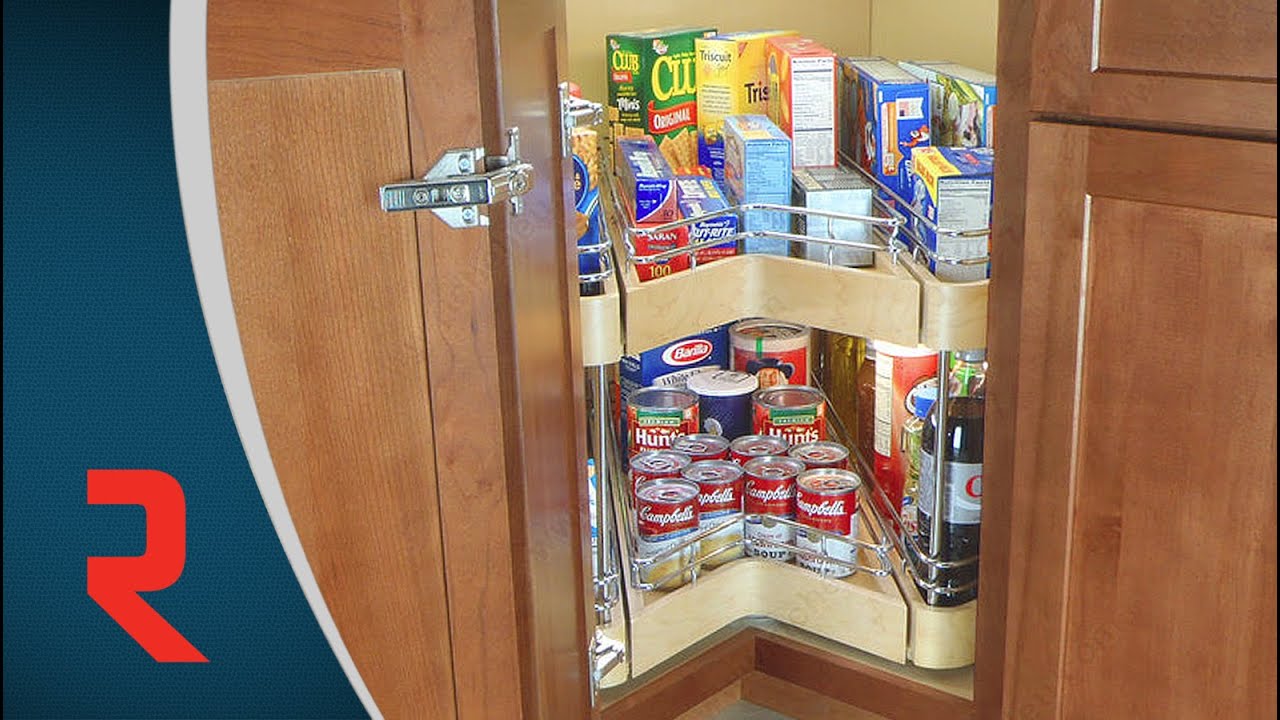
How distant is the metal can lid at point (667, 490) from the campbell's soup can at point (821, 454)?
17 centimetres

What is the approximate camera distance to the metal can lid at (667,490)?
180 centimetres

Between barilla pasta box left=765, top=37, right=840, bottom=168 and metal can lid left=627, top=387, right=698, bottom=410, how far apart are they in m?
0.36

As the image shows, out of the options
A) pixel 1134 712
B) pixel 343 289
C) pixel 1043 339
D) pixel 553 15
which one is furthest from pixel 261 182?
pixel 1134 712

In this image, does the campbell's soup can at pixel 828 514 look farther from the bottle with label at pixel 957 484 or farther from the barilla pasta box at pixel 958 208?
the barilla pasta box at pixel 958 208

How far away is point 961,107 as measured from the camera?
1822 mm

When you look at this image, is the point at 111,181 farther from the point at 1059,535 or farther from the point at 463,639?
the point at 1059,535

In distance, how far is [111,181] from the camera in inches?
23.8

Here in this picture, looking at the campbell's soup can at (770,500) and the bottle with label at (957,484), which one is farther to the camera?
the campbell's soup can at (770,500)

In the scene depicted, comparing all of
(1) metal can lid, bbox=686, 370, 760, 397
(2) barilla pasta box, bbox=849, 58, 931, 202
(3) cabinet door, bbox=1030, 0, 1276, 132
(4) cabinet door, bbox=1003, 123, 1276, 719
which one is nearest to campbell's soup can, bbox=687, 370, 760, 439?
(1) metal can lid, bbox=686, 370, 760, 397

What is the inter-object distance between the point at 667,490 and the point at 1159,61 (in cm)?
83

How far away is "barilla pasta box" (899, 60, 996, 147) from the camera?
1799 millimetres

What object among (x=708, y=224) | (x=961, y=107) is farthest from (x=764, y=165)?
(x=961, y=107)

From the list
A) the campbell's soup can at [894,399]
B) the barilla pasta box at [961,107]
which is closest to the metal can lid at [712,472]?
the campbell's soup can at [894,399]

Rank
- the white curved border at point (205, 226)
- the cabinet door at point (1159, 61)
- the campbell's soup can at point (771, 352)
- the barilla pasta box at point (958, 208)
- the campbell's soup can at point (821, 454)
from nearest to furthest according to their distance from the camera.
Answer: the white curved border at point (205, 226), the cabinet door at point (1159, 61), the barilla pasta box at point (958, 208), the campbell's soup can at point (821, 454), the campbell's soup can at point (771, 352)
